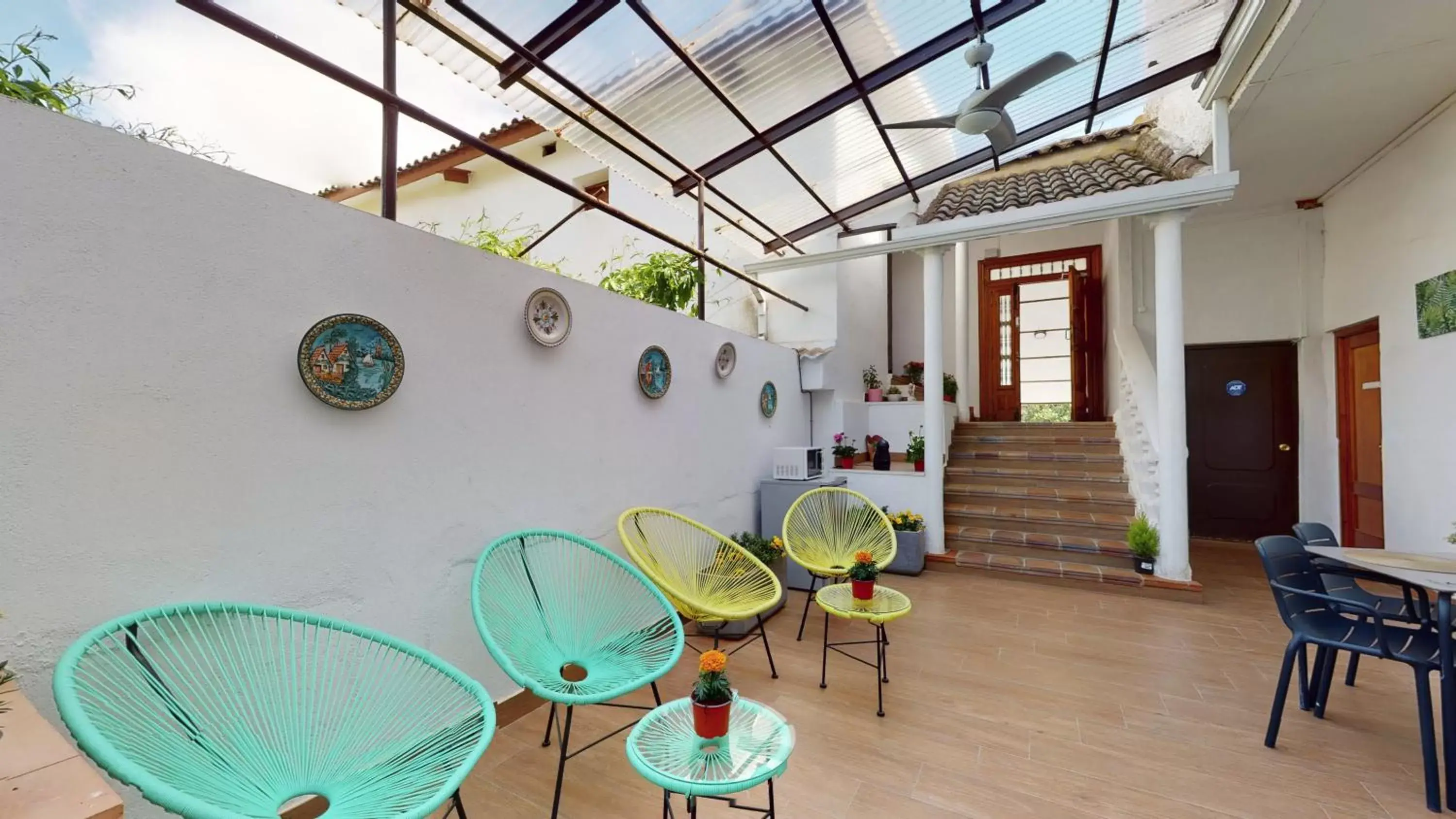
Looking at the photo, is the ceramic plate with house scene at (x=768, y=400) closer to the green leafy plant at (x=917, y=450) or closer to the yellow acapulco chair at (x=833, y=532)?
the yellow acapulco chair at (x=833, y=532)

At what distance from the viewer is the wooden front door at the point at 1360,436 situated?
4551 millimetres

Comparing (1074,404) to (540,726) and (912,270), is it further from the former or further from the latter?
(540,726)

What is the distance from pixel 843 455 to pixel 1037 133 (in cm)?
328

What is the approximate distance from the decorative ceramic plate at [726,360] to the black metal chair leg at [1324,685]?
340cm

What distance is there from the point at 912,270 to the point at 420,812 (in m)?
7.85

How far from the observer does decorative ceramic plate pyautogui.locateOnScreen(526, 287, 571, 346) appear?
2.60 m

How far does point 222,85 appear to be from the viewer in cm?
201

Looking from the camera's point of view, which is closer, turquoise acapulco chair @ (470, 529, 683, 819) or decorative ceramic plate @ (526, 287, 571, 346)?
turquoise acapulco chair @ (470, 529, 683, 819)

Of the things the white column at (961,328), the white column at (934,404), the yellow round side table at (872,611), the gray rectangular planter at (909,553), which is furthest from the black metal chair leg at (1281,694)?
the white column at (961,328)

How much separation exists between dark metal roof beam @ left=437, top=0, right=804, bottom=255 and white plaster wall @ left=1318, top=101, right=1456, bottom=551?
4786 mm

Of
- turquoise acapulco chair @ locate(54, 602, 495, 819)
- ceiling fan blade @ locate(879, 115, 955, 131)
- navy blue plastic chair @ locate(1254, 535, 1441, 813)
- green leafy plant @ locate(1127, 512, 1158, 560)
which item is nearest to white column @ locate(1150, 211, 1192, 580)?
green leafy plant @ locate(1127, 512, 1158, 560)

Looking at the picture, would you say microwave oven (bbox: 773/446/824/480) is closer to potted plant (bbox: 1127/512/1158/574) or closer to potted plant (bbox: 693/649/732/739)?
potted plant (bbox: 1127/512/1158/574)

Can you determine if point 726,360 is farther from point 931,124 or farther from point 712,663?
point 712,663

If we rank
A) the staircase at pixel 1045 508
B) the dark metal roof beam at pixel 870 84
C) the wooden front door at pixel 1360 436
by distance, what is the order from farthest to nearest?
1. the wooden front door at pixel 1360 436
2. the staircase at pixel 1045 508
3. the dark metal roof beam at pixel 870 84
